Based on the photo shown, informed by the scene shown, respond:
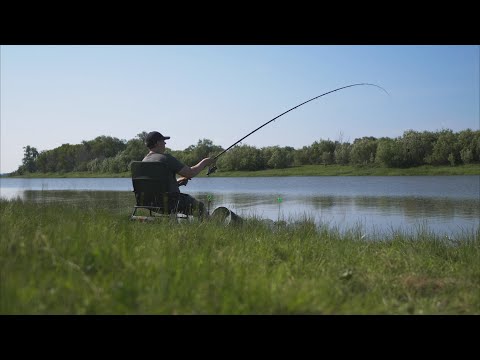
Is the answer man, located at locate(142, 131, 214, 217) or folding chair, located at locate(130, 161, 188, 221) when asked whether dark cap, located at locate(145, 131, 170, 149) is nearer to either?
man, located at locate(142, 131, 214, 217)

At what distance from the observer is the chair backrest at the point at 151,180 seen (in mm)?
6016

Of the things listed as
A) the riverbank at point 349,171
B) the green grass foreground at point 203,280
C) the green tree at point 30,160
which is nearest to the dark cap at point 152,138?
the green grass foreground at point 203,280

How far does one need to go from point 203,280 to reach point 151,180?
3.59 metres

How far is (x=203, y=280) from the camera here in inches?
107

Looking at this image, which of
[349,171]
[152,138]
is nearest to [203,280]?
[152,138]

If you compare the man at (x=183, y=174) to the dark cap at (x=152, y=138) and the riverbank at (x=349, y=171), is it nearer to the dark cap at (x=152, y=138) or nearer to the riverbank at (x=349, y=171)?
the dark cap at (x=152, y=138)

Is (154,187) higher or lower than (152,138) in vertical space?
lower

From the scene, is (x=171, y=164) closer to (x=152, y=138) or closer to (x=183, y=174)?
(x=183, y=174)

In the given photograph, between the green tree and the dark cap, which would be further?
the green tree

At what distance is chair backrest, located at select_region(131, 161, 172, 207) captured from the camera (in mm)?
6016

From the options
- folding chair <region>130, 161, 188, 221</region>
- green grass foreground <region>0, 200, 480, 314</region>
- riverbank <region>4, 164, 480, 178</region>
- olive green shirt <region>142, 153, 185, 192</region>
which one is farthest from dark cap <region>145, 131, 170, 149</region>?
riverbank <region>4, 164, 480, 178</region>
